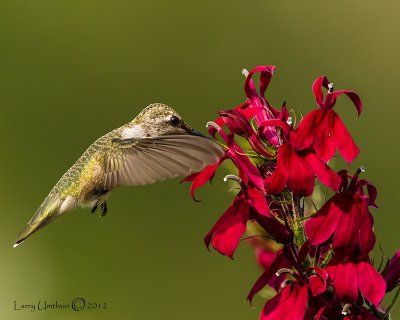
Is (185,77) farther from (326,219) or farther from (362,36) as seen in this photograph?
(326,219)

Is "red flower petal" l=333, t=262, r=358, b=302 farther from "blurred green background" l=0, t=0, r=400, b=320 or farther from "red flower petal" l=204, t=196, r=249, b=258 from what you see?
"blurred green background" l=0, t=0, r=400, b=320

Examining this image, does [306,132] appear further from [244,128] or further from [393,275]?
[393,275]

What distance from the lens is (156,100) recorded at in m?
4.08

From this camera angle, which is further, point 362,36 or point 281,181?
point 362,36

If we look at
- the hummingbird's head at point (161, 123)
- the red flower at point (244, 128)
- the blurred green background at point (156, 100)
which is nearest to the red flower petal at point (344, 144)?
the red flower at point (244, 128)

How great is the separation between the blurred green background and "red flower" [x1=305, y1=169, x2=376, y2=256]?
3.88 feet

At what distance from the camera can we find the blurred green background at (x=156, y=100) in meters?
3.21

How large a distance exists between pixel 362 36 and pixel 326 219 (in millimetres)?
3816

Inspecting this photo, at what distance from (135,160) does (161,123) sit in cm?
11

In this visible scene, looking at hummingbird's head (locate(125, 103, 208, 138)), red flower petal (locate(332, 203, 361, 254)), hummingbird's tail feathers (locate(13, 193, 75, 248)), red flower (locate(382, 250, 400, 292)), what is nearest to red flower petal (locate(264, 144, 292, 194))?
red flower petal (locate(332, 203, 361, 254))

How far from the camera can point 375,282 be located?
1229 mm

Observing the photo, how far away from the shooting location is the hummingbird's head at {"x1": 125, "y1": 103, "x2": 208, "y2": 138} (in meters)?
1.74

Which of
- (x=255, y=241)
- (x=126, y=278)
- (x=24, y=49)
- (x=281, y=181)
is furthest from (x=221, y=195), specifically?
(x=281, y=181)

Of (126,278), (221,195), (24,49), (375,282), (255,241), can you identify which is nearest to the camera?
(375,282)
